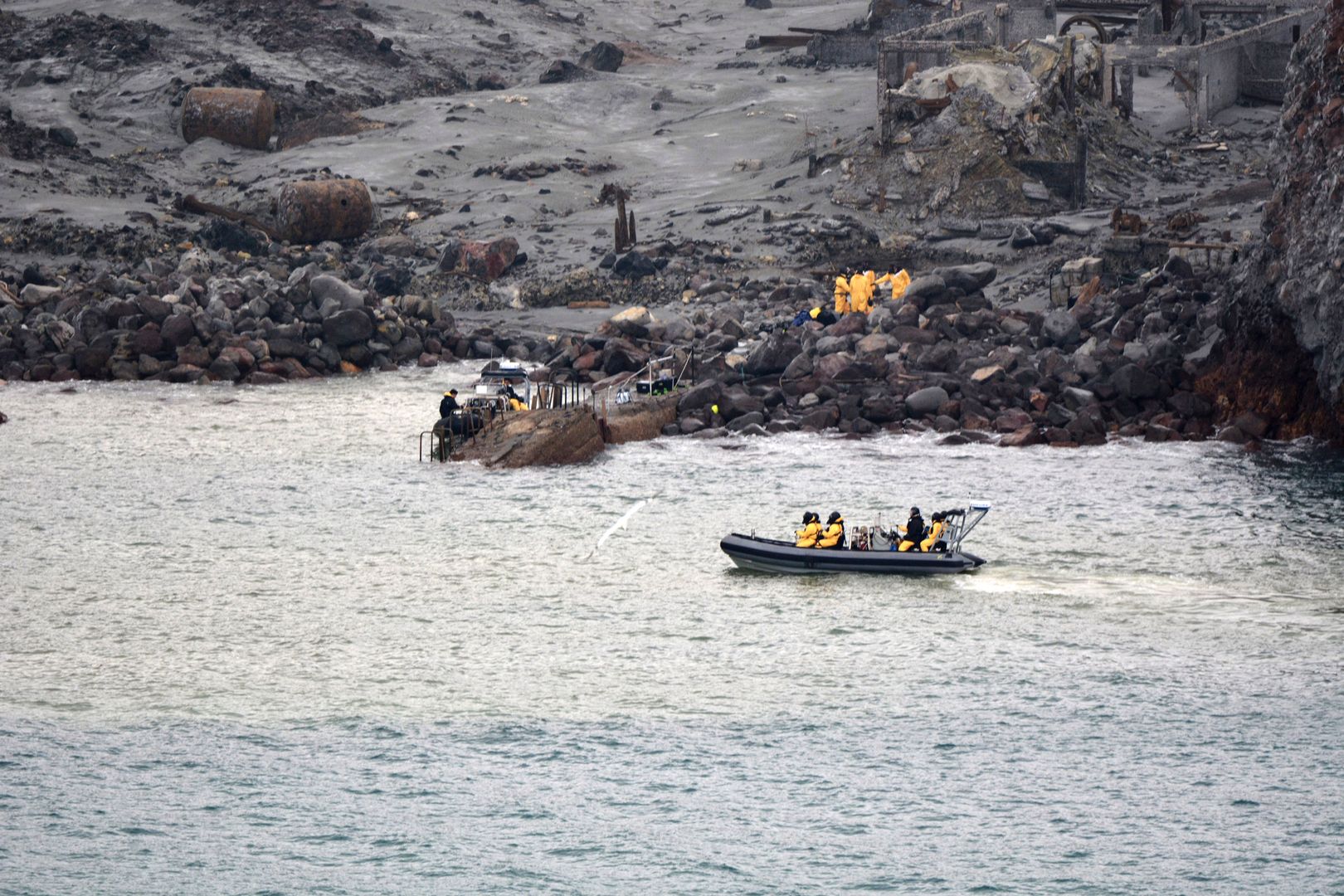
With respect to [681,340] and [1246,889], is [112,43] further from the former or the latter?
[1246,889]

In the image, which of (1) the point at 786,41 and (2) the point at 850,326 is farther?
(1) the point at 786,41

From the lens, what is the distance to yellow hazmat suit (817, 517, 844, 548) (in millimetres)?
35906

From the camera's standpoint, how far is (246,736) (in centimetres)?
2777

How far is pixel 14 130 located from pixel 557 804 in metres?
64.9

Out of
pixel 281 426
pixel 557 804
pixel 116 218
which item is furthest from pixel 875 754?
pixel 116 218

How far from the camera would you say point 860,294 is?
2281 inches

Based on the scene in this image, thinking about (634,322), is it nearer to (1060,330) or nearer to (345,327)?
(345,327)

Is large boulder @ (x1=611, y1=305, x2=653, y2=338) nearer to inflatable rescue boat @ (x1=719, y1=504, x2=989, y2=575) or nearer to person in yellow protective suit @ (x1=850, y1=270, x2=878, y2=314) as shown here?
person in yellow protective suit @ (x1=850, y1=270, x2=878, y2=314)

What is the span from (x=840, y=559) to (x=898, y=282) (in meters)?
24.5

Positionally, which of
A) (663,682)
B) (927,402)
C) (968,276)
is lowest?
(663,682)

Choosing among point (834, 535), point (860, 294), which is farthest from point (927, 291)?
point (834, 535)

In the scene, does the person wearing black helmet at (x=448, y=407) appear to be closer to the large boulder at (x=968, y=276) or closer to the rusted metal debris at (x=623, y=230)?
the large boulder at (x=968, y=276)

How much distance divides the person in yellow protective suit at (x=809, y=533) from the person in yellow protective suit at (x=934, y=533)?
2237 mm

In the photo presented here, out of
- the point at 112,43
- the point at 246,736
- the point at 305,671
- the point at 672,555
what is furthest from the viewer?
the point at 112,43
